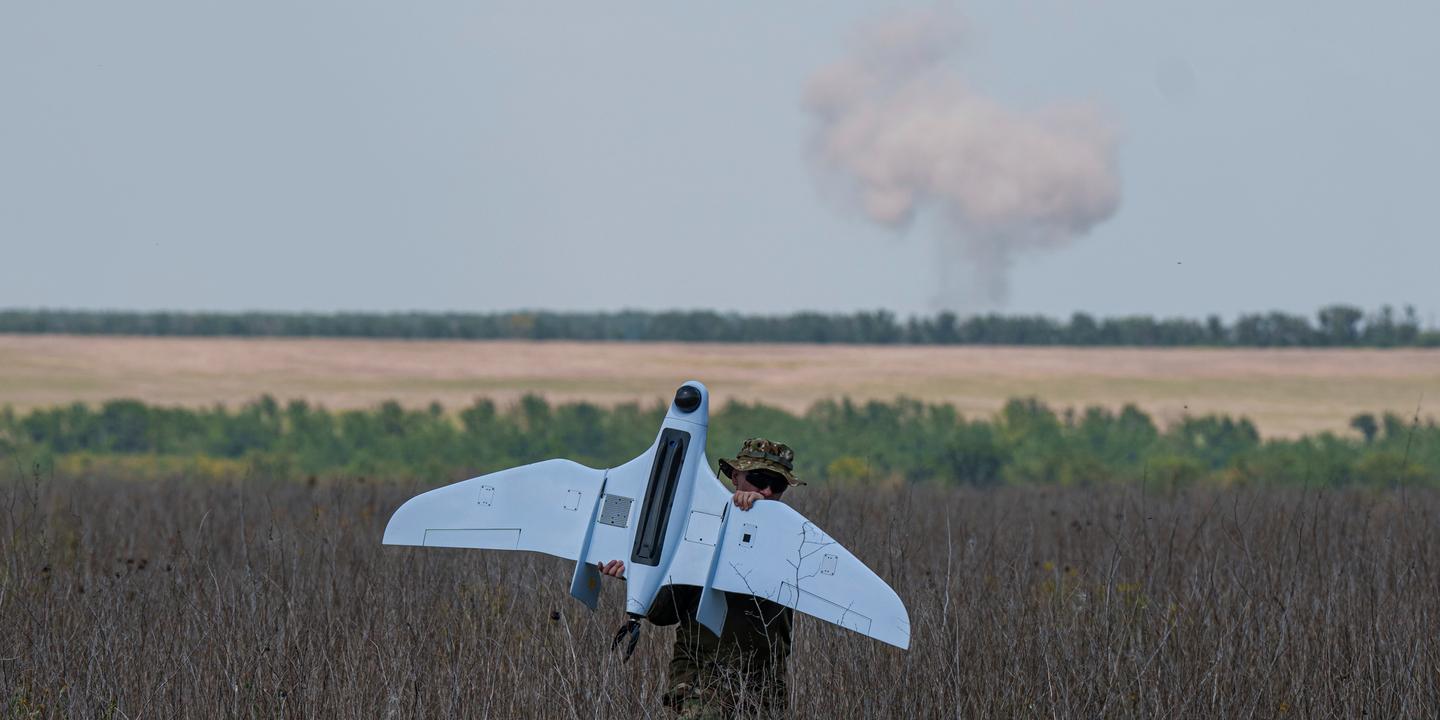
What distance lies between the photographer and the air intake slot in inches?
217

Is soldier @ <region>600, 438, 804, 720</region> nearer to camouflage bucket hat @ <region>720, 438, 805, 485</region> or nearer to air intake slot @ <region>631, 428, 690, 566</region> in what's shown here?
camouflage bucket hat @ <region>720, 438, 805, 485</region>

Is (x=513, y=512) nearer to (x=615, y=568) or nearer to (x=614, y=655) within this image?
(x=615, y=568)

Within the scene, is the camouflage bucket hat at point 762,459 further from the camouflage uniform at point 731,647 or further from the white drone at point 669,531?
the white drone at point 669,531

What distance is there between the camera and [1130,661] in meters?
7.50

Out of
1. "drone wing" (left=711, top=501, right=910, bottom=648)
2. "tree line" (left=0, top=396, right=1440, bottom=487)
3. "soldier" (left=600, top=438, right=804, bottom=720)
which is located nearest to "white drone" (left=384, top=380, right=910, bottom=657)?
"drone wing" (left=711, top=501, right=910, bottom=648)

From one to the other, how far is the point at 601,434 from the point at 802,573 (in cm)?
4204

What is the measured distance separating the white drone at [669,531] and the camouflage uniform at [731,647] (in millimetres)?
162

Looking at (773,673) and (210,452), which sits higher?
(773,673)

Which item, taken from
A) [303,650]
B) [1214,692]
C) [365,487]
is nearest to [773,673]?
[1214,692]

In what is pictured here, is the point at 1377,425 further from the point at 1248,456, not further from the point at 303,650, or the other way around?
the point at 303,650

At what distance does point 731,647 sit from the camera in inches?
227

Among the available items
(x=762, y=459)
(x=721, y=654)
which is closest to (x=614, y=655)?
(x=721, y=654)

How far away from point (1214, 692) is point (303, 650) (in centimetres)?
462

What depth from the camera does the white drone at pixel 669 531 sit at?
5297mm
